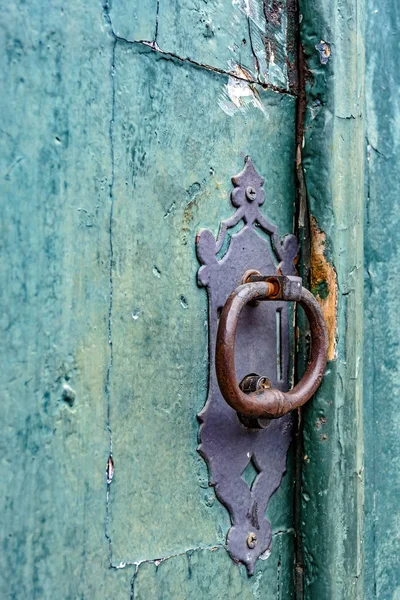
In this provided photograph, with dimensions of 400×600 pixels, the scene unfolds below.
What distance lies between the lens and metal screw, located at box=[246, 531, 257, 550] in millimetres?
760

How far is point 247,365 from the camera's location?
76 cm

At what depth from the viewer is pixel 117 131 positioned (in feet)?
2.18

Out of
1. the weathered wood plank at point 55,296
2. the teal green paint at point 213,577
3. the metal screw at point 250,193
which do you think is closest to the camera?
the weathered wood plank at point 55,296

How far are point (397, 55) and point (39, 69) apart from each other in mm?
560

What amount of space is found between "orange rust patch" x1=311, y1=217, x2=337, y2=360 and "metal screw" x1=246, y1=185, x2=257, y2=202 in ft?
0.27

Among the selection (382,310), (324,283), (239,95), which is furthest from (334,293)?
(239,95)

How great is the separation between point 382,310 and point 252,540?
1.14 feet

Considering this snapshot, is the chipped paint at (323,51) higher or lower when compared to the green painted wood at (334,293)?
higher

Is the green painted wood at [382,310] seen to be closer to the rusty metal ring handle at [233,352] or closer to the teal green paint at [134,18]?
the rusty metal ring handle at [233,352]

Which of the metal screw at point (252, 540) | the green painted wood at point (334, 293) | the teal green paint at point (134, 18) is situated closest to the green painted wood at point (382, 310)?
the green painted wood at point (334, 293)

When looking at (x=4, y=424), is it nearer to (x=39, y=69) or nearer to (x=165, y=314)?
(x=165, y=314)

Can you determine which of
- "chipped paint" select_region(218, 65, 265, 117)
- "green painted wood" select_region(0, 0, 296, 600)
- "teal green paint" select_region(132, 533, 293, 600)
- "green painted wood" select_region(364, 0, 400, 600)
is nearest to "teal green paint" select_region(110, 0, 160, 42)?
"green painted wood" select_region(0, 0, 296, 600)

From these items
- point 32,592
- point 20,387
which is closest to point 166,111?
point 20,387

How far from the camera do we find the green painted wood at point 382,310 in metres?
0.88
